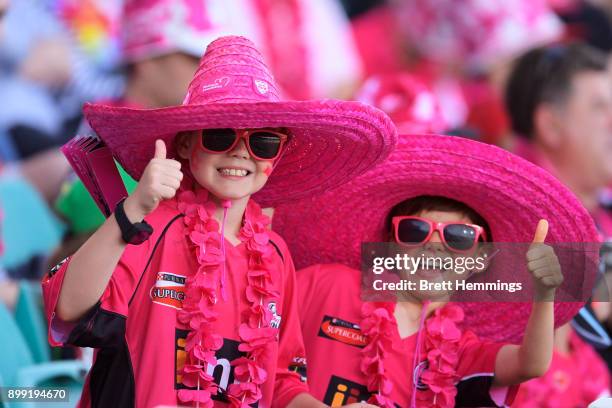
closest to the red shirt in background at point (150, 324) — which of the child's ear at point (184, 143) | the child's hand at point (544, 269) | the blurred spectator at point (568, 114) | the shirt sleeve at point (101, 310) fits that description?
the shirt sleeve at point (101, 310)

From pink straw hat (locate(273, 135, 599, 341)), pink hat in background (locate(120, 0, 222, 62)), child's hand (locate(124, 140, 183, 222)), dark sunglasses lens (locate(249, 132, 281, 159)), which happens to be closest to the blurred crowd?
pink hat in background (locate(120, 0, 222, 62))

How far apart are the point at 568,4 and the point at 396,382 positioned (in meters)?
5.31

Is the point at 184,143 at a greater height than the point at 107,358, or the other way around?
the point at 184,143

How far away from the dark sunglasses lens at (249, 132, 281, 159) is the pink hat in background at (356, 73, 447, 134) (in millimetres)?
2064

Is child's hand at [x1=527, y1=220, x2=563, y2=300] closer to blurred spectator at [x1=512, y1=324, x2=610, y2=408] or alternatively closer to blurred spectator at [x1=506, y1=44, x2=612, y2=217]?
blurred spectator at [x1=512, y1=324, x2=610, y2=408]

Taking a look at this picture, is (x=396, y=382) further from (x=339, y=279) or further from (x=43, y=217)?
(x=43, y=217)

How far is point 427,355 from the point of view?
296cm

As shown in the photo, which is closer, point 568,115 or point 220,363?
point 220,363

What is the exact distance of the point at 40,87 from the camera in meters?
6.16

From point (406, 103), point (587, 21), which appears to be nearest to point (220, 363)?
point (406, 103)

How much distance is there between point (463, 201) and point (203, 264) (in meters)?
0.91

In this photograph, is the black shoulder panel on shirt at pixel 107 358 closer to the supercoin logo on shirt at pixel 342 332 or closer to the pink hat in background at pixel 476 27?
the supercoin logo on shirt at pixel 342 332

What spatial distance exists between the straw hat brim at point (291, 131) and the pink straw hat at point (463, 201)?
0.18 metres

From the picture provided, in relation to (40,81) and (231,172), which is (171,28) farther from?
(231,172)
